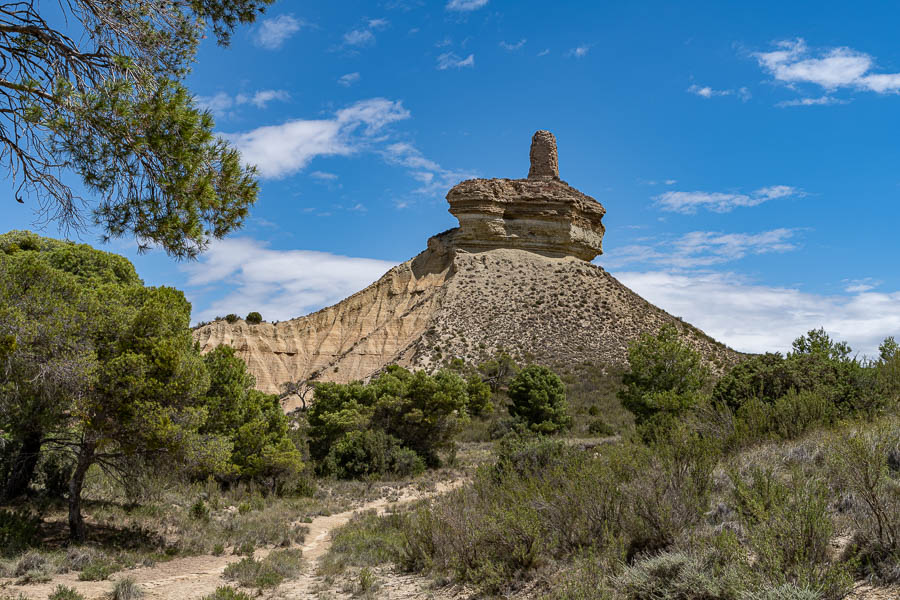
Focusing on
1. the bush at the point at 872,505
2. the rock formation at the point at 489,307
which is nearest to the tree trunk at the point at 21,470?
the bush at the point at 872,505

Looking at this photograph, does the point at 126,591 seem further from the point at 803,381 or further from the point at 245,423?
the point at 803,381

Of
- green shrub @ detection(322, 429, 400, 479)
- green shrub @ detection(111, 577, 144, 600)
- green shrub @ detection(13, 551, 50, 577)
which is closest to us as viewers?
green shrub @ detection(111, 577, 144, 600)

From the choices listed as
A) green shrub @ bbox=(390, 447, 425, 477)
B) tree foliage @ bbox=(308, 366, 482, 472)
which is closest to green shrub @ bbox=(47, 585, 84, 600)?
green shrub @ bbox=(390, 447, 425, 477)

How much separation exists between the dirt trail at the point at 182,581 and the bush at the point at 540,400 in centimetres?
1933

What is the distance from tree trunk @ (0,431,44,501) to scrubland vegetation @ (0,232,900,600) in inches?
1.5

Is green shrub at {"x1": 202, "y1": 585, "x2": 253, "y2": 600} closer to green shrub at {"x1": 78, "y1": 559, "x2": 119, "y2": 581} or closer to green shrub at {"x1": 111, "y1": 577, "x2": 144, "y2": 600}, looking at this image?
green shrub at {"x1": 111, "y1": 577, "x2": 144, "y2": 600}

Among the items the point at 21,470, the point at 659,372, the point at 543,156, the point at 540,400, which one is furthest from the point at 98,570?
the point at 543,156

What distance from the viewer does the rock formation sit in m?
44.5

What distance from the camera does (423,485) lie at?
62.1 ft

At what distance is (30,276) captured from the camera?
11.4m

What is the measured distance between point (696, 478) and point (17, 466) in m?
13.9

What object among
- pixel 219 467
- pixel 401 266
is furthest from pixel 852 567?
pixel 401 266

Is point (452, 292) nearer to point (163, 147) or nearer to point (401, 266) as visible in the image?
point (401, 266)

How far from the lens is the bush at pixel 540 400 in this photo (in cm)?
3092
